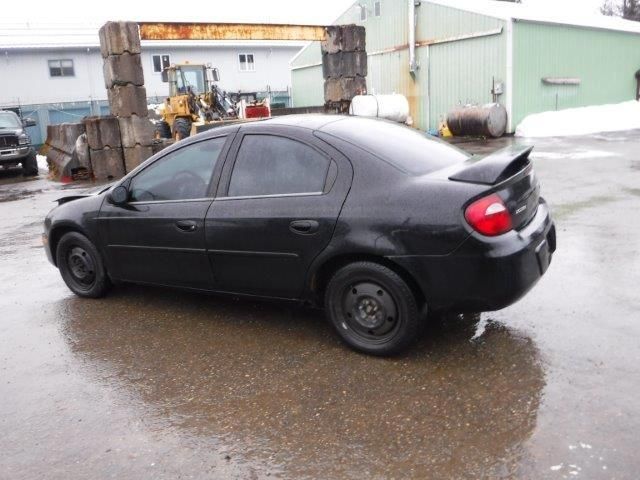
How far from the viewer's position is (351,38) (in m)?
18.1

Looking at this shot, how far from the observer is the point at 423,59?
77.8 feet

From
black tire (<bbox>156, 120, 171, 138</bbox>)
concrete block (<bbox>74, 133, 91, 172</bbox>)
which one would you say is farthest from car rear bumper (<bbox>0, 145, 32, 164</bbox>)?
black tire (<bbox>156, 120, 171, 138</bbox>)

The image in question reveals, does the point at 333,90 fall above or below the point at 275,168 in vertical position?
above

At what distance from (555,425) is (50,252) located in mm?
4628

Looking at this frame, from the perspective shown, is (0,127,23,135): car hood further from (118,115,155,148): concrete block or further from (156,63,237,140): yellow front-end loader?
(118,115,155,148): concrete block

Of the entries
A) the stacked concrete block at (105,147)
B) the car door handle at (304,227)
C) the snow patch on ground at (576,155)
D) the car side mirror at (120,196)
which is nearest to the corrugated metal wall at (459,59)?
the snow patch on ground at (576,155)

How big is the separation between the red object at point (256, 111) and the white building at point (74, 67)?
15526 mm

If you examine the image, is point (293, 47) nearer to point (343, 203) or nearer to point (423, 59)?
point (423, 59)

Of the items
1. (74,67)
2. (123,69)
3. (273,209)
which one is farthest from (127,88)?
(74,67)

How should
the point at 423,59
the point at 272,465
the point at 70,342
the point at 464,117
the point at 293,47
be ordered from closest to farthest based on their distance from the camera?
the point at 272,465
the point at 70,342
the point at 464,117
the point at 423,59
the point at 293,47

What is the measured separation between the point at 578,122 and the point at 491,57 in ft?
13.4

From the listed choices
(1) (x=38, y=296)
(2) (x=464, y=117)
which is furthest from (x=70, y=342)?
(2) (x=464, y=117)

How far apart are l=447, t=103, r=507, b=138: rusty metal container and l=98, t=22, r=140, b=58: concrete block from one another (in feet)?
37.0

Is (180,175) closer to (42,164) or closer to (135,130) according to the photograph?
(135,130)
